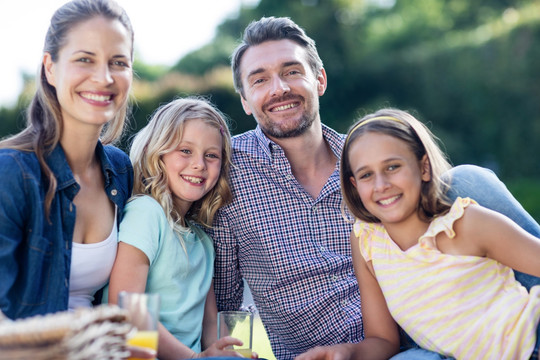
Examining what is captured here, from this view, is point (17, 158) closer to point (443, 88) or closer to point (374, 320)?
point (374, 320)

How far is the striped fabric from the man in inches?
25.0

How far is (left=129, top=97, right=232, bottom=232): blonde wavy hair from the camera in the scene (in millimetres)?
3070

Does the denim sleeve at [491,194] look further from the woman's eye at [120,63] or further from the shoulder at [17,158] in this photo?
the shoulder at [17,158]

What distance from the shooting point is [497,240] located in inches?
100

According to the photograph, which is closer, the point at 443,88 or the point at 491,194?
Result: the point at 491,194

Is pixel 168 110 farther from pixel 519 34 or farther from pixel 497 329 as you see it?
pixel 519 34

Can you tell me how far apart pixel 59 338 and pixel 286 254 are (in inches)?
75.2

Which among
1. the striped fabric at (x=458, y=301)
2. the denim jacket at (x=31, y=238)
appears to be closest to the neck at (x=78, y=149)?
the denim jacket at (x=31, y=238)

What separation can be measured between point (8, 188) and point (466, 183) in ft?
6.27

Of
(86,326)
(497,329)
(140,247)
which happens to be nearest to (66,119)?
(140,247)

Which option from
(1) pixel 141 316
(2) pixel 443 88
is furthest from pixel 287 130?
(2) pixel 443 88

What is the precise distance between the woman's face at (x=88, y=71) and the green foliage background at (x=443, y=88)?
591 centimetres

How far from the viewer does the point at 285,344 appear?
3510mm

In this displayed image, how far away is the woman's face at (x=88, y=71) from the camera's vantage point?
2584mm
